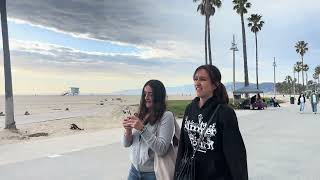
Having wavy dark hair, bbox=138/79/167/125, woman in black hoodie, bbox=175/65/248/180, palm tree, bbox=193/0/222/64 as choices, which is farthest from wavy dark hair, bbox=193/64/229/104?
palm tree, bbox=193/0/222/64

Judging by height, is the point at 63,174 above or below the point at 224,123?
below

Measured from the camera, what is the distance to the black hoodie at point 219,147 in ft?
9.92

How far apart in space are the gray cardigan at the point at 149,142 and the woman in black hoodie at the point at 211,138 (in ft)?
0.88

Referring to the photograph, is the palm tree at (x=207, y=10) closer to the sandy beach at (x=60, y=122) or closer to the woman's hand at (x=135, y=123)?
the sandy beach at (x=60, y=122)

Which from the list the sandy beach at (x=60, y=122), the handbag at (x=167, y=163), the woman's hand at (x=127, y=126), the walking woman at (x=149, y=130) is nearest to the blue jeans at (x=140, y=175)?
the walking woman at (x=149, y=130)

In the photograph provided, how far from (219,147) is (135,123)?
746mm

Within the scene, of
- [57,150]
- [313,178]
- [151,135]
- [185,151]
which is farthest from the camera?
[57,150]

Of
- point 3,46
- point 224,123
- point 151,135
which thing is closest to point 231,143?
point 224,123

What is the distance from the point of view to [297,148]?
12414mm

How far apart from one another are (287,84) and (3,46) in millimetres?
168114

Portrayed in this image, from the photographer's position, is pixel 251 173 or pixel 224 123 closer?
pixel 224 123

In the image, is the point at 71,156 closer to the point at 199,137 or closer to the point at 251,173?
the point at 251,173

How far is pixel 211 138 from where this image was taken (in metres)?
3.10

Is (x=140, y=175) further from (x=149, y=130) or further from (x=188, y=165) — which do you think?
(x=188, y=165)
